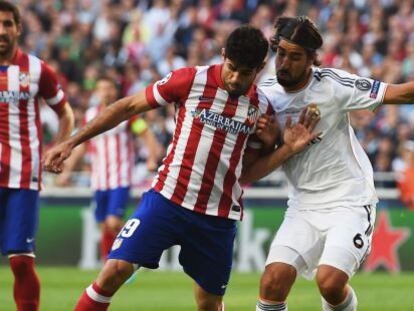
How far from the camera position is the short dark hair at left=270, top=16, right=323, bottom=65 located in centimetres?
830

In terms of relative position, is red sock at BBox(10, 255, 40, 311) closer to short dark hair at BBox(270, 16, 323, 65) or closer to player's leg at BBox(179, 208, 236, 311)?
player's leg at BBox(179, 208, 236, 311)

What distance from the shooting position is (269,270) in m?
8.23

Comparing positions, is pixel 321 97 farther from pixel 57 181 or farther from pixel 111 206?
pixel 57 181

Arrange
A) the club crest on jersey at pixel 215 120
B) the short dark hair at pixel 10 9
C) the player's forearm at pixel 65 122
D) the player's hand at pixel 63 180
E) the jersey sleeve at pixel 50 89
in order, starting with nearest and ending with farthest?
the club crest on jersey at pixel 215 120
the short dark hair at pixel 10 9
the jersey sleeve at pixel 50 89
the player's forearm at pixel 65 122
the player's hand at pixel 63 180

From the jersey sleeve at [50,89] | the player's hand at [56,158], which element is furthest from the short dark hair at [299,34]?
the jersey sleeve at [50,89]

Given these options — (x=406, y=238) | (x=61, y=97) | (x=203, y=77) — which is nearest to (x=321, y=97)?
(x=203, y=77)

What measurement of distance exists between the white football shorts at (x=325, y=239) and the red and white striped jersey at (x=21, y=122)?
2.23 meters

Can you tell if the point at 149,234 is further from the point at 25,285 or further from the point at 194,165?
the point at 25,285

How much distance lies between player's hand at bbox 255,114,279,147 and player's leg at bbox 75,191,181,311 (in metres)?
0.80

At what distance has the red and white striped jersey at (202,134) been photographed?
814 centimetres

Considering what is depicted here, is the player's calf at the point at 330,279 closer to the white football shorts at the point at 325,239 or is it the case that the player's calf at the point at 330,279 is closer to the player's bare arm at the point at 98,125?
the white football shorts at the point at 325,239

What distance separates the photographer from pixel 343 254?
8.19 metres

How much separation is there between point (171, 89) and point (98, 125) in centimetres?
56

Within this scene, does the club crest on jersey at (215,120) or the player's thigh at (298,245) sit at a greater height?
the club crest on jersey at (215,120)
